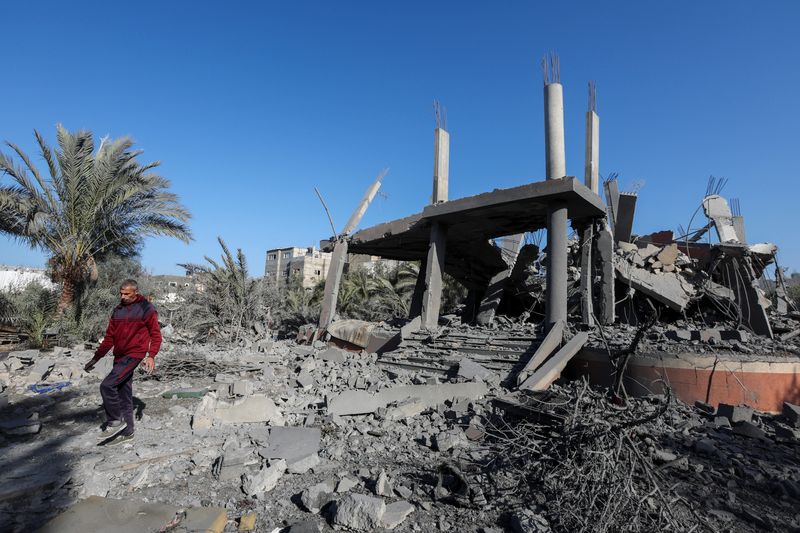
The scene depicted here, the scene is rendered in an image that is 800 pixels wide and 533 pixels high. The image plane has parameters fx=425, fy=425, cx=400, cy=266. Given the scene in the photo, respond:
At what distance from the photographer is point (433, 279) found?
10.7 meters

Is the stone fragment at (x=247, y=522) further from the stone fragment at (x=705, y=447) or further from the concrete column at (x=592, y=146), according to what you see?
the concrete column at (x=592, y=146)

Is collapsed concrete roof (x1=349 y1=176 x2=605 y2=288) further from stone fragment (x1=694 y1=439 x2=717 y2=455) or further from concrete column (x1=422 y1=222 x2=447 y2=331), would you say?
stone fragment (x1=694 y1=439 x2=717 y2=455)

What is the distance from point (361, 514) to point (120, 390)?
131 inches

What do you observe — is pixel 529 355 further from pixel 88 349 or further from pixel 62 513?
pixel 88 349

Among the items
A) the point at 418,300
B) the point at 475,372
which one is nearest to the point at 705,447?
the point at 475,372

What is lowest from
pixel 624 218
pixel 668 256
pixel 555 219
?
pixel 668 256

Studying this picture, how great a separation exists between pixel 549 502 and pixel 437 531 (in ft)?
2.92

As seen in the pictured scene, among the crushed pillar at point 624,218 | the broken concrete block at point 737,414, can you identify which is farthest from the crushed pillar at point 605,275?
the broken concrete block at point 737,414

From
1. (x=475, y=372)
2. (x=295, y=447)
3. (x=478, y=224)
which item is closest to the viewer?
(x=295, y=447)

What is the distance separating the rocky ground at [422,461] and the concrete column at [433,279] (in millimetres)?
3940

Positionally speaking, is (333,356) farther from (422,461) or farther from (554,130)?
(554,130)

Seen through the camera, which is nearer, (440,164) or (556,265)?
(556,265)

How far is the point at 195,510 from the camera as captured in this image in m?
3.35

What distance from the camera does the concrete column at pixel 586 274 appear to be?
8.73 m
